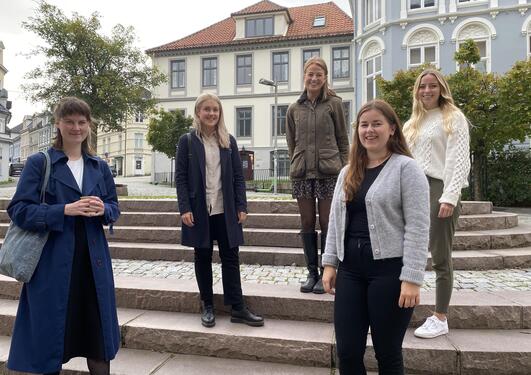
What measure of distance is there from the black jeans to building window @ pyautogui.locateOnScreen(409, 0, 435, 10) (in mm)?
23318

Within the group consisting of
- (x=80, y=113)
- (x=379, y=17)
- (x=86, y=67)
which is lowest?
(x=80, y=113)

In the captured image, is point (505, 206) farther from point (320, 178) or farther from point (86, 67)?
point (86, 67)

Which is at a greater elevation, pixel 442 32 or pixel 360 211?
pixel 442 32

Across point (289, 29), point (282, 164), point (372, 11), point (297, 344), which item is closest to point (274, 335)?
point (297, 344)

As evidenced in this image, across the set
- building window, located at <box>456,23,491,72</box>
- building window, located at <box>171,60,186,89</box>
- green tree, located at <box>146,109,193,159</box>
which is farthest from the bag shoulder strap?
building window, located at <box>171,60,186,89</box>

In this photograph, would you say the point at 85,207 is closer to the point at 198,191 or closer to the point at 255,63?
the point at 198,191

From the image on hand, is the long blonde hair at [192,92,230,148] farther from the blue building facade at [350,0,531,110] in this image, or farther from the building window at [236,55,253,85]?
the building window at [236,55,253,85]

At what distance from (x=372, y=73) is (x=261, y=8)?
12251mm

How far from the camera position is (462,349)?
3.04 meters

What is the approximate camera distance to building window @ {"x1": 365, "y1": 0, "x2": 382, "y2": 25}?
75.9ft

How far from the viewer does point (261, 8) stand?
31312 mm

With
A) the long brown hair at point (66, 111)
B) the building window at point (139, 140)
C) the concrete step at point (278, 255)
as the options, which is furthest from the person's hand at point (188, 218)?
the building window at point (139, 140)

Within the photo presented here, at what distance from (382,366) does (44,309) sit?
1.94 meters

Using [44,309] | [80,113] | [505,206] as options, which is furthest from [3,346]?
[505,206]
